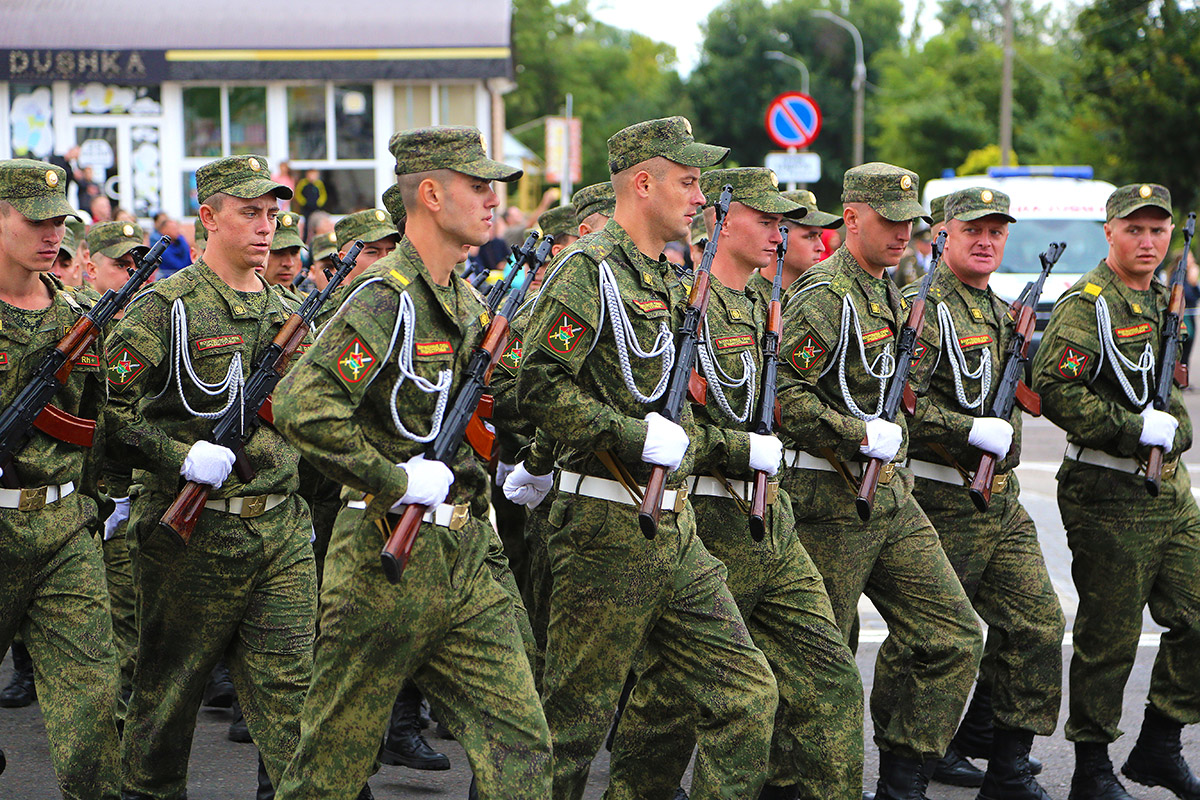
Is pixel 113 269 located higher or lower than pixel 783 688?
higher

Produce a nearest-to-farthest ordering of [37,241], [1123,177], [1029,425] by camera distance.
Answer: [37,241]
[1029,425]
[1123,177]

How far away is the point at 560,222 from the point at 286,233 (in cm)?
160

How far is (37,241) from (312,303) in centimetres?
90

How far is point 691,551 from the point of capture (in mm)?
4285

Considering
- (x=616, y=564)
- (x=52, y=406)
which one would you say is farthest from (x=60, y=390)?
(x=616, y=564)

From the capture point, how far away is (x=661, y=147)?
4395mm

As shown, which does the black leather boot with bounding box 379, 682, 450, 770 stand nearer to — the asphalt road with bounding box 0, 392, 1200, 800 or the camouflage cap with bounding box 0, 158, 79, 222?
the asphalt road with bounding box 0, 392, 1200, 800

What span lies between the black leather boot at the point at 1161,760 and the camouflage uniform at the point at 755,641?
154cm

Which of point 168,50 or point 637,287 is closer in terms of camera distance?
point 637,287

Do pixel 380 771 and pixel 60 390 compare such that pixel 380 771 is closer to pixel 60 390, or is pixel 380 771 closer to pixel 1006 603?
pixel 60 390

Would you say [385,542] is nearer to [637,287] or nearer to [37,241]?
[637,287]

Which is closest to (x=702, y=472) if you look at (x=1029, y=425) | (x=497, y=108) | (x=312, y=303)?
(x=312, y=303)

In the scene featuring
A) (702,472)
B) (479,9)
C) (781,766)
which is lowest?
(781,766)

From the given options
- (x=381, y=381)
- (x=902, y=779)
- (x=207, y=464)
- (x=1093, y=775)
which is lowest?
(x=1093, y=775)
